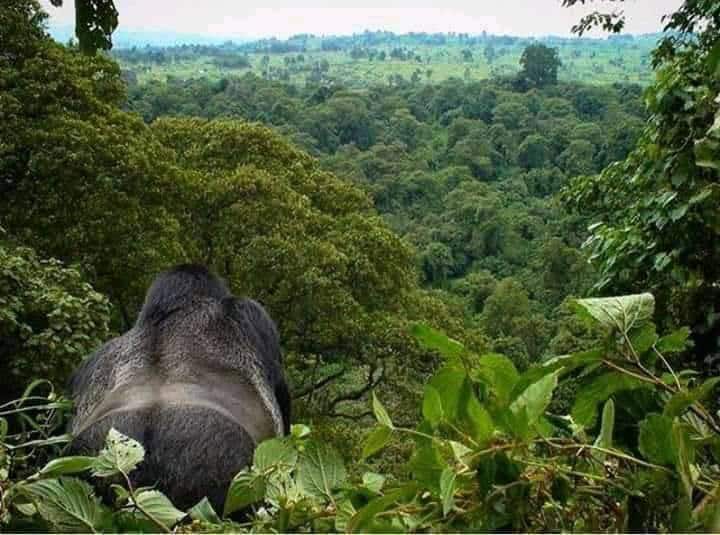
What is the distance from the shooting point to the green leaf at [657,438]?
657 millimetres

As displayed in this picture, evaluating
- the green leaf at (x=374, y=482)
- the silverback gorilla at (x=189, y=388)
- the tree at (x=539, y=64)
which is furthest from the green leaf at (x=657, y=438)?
the tree at (x=539, y=64)

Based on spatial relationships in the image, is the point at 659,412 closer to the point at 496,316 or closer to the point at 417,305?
the point at 417,305

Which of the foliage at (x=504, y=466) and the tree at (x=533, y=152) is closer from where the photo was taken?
the foliage at (x=504, y=466)

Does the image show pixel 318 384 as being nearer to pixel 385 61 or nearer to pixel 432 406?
pixel 432 406

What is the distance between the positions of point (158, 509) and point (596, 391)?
1.17 feet

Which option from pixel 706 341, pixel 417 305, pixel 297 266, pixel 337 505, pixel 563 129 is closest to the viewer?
pixel 337 505

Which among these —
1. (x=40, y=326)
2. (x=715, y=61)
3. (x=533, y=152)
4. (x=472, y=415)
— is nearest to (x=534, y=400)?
(x=472, y=415)

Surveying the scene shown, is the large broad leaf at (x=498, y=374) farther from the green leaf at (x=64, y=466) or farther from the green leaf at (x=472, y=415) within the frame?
the green leaf at (x=64, y=466)

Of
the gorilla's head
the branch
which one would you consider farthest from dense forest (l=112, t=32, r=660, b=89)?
the gorilla's head

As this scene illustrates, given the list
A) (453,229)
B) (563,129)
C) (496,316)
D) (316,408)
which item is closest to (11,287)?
(316,408)

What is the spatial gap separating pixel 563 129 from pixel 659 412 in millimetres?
35929

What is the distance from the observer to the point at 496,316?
2003 centimetres

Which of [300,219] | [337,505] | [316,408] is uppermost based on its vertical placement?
[337,505]

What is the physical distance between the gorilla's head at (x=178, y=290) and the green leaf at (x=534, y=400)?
233 cm
